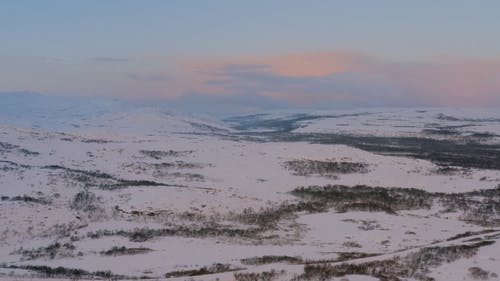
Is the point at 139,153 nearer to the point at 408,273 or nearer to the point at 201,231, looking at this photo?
the point at 201,231

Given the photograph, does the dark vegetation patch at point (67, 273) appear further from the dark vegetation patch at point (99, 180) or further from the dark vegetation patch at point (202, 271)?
the dark vegetation patch at point (99, 180)

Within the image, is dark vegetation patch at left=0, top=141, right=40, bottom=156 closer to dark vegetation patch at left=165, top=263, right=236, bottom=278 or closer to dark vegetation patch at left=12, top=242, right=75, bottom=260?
dark vegetation patch at left=12, top=242, right=75, bottom=260

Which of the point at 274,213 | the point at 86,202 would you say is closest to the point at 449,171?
the point at 274,213

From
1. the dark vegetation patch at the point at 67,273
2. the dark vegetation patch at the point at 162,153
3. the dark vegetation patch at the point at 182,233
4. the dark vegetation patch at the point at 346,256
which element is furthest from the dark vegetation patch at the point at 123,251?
the dark vegetation patch at the point at 162,153

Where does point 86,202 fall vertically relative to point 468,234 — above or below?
above

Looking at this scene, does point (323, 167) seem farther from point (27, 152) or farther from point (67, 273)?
point (67, 273)

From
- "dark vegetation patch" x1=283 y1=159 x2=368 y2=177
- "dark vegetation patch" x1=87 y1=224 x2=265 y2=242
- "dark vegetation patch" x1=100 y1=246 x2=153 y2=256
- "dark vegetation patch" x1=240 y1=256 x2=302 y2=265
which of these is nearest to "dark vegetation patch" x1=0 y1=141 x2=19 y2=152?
"dark vegetation patch" x1=283 y1=159 x2=368 y2=177
